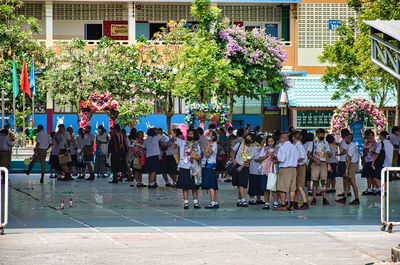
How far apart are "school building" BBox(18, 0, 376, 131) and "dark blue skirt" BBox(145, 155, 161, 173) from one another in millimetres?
25032

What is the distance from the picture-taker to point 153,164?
70.0 feet

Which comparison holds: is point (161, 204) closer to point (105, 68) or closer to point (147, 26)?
point (105, 68)

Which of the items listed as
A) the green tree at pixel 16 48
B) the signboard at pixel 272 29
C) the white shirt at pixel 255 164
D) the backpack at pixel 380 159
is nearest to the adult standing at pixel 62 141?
the white shirt at pixel 255 164

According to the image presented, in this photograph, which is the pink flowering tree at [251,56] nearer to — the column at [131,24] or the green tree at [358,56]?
the green tree at [358,56]

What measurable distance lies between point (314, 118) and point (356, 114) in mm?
10473

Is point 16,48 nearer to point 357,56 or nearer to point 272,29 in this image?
point 272,29

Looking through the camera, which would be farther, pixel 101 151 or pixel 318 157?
pixel 101 151

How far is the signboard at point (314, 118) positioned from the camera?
44.1 m

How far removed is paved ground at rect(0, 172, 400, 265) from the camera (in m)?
10.4

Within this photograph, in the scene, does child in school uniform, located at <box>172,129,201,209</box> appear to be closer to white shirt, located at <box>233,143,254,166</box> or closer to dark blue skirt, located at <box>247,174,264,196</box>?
white shirt, located at <box>233,143,254,166</box>

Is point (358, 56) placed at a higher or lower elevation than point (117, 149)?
higher

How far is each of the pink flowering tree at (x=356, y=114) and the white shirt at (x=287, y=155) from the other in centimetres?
1839

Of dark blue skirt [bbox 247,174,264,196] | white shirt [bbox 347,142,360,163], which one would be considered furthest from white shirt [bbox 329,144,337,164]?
dark blue skirt [bbox 247,174,264,196]

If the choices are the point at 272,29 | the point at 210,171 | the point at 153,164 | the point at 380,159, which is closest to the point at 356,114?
the point at 153,164
